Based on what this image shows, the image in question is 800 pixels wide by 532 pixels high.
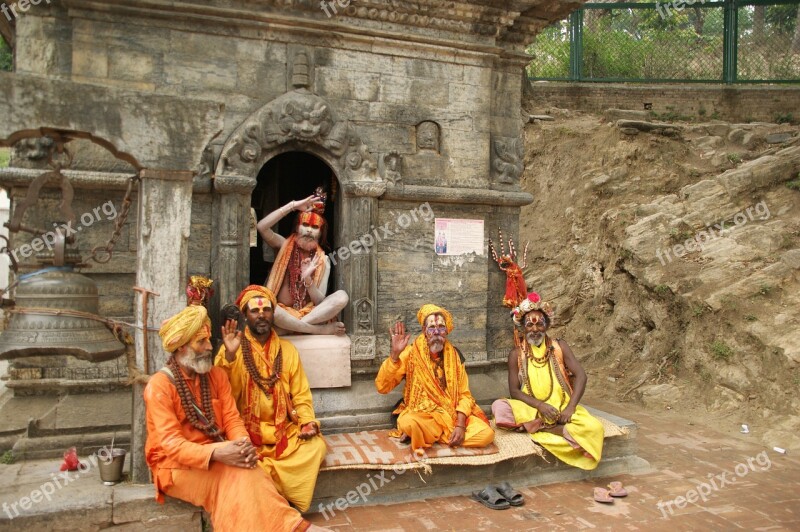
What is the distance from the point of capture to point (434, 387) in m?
5.56

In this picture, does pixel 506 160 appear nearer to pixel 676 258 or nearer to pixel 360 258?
pixel 360 258

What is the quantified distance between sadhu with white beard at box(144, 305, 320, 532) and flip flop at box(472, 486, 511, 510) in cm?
156

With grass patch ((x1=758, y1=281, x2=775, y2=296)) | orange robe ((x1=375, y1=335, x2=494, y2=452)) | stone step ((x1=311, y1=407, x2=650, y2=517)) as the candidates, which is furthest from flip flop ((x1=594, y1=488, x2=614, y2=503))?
grass patch ((x1=758, y1=281, x2=775, y2=296))

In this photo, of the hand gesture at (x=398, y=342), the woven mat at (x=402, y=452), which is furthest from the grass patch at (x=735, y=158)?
the hand gesture at (x=398, y=342)

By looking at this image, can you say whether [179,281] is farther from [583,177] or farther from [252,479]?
[583,177]

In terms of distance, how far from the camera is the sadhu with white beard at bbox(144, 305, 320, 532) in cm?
394

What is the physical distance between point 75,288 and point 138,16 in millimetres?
2920

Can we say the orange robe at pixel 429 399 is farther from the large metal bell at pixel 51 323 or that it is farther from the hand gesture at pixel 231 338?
the large metal bell at pixel 51 323

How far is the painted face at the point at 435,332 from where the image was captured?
18.3 ft

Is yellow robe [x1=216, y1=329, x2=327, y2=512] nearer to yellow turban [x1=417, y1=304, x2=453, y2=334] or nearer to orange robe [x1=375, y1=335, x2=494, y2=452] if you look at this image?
orange robe [x1=375, y1=335, x2=494, y2=452]

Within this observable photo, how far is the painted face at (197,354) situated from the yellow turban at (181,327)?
0.13ft

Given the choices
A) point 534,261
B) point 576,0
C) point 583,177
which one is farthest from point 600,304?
point 576,0

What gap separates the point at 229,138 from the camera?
5699 mm

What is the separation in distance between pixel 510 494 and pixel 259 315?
2534 mm
